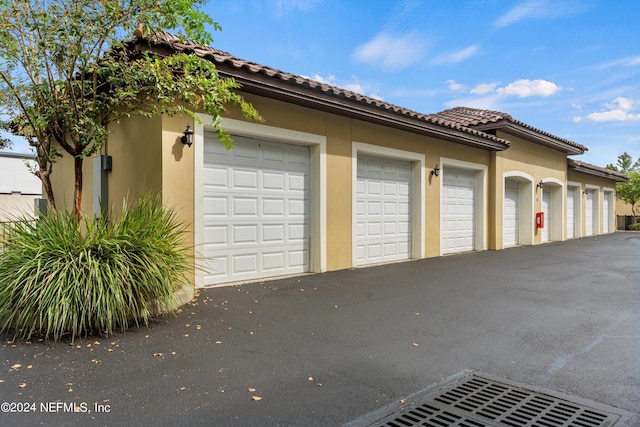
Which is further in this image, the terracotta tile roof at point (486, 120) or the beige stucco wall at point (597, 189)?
the beige stucco wall at point (597, 189)

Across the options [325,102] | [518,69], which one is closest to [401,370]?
[325,102]

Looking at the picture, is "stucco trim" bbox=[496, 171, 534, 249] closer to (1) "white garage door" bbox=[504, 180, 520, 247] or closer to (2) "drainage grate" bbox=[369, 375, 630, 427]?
(1) "white garage door" bbox=[504, 180, 520, 247]

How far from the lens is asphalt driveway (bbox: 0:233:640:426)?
252 centimetres

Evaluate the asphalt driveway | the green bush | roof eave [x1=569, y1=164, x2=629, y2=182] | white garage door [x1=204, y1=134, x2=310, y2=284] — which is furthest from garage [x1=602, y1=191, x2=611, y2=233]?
the green bush

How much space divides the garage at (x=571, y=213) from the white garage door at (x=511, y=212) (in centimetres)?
558

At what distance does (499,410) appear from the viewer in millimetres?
2508

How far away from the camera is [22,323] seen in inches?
148

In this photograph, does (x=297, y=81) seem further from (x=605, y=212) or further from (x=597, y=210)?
(x=605, y=212)

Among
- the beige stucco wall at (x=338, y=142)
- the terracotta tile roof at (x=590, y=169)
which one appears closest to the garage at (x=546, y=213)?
the terracotta tile roof at (x=590, y=169)

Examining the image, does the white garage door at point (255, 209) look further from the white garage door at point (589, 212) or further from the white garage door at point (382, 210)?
the white garage door at point (589, 212)

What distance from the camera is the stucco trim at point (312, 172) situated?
579 centimetres

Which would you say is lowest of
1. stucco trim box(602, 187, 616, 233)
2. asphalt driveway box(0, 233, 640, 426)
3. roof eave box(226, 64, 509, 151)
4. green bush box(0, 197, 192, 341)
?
asphalt driveway box(0, 233, 640, 426)

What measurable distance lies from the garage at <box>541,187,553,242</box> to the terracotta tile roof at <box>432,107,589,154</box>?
2.06 meters

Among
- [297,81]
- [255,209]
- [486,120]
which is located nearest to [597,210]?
[486,120]
